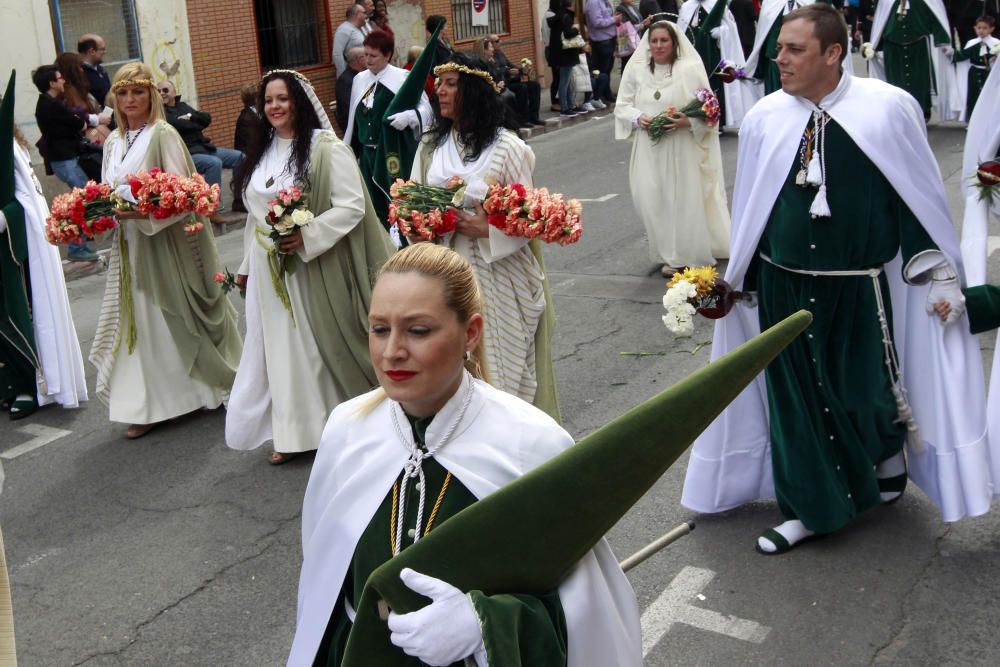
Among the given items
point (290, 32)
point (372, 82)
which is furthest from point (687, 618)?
point (290, 32)

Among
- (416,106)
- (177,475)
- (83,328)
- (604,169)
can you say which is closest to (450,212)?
(177,475)

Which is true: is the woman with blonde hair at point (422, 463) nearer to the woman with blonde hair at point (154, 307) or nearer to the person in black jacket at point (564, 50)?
the woman with blonde hair at point (154, 307)

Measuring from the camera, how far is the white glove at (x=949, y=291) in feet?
17.0

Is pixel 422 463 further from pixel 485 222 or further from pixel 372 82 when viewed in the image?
pixel 372 82

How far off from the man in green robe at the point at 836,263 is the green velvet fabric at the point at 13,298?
478 centimetres

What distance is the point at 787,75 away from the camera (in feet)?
17.2

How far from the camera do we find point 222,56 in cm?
1852

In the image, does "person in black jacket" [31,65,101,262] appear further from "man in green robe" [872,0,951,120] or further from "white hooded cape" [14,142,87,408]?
"man in green robe" [872,0,951,120]

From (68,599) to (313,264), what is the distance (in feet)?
6.99

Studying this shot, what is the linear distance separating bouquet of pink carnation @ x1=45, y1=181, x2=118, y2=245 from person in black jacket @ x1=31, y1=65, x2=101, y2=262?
205 inches

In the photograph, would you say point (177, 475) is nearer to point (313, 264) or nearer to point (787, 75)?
point (313, 264)

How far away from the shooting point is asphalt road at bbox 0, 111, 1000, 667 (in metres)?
4.92

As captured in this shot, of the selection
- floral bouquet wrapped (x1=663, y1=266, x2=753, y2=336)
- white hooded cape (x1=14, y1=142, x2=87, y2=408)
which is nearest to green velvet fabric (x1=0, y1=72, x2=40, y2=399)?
white hooded cape (x1=14, y1=142, x2=87, y2=408)

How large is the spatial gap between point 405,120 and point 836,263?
4478 mm
